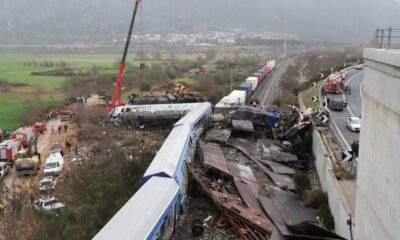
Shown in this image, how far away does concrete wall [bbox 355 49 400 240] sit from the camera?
826cm

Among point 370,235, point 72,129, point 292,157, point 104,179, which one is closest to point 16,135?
point 72,129

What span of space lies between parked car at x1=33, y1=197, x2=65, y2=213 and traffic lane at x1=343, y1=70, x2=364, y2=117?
786 inches

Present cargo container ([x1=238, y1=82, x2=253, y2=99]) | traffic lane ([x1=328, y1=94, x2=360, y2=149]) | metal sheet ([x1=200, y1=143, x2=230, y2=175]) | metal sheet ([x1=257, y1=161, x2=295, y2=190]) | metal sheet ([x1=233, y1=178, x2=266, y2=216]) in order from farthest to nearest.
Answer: cargo container ([x1=238, y1=82, x2=253, y2=99])
traffic lane ([x1=328, y1=94, x2=360, y2=149])
metal sheet ([x1=257, y1=161, x2=295, y2=190])
metal sheet ([x1=200, y1=143, x2=230, y2=175])
metal sheet ([x1=233, y1=178, x2=266, y2=216])

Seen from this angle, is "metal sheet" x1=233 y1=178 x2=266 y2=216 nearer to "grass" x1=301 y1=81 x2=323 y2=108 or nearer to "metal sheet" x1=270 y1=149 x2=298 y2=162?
"metal sheet" x1=270 y1=149 x2=298 y2=162

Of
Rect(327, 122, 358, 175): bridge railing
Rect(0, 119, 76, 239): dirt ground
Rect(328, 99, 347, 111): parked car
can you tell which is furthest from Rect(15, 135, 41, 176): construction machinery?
Rect(328, 99, 347, 111): parked car

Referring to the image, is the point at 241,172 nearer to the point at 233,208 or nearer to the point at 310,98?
the point at 233,208

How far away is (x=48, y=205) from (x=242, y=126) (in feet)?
44.7

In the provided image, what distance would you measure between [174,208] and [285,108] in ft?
94.0

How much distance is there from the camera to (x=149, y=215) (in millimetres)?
11586

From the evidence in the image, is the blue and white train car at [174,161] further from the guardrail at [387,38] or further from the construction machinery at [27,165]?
the construction machinery at [27,165]

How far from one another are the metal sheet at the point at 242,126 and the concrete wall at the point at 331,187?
5.57m

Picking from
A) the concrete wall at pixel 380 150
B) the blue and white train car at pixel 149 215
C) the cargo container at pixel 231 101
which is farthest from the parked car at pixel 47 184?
the concrete wall at pixel 380 150

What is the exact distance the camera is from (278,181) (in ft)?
68.1

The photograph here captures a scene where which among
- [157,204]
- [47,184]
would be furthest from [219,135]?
[157,204]
